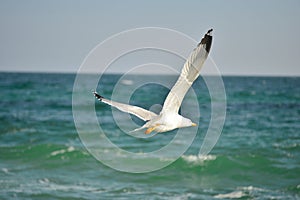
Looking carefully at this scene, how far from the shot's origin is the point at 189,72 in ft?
22.3

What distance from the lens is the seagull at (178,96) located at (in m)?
6.57

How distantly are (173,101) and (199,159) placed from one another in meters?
13.2

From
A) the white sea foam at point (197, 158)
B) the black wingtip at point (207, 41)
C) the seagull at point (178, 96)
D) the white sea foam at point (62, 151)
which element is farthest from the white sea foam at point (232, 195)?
the black wingtip at point (207, 41)

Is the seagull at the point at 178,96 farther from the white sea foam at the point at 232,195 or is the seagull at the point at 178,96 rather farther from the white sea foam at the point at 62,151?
the white sea foam at the point at 62,151

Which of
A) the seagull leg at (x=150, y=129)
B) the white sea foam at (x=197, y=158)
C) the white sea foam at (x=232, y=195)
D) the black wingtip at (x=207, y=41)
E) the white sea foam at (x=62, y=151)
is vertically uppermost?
the black wingtip at (x=207, y=41)

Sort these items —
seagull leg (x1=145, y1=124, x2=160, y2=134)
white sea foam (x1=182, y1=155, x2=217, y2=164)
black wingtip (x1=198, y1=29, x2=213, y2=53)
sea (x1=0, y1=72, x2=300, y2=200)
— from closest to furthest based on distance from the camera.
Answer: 1. black wingtip (x1=198, y1=29, x2=213, y2=53)
2. seagull leg (x1=145, y1=124, x2=160, y2=134)
3. sea (x1=0, y1=72, x2=300, y2=200)
4. white sea foam (x1=182, y1=155, x2=217, y2=164)

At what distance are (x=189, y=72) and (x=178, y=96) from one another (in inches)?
14.3

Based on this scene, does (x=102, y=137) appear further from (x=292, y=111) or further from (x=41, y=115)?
(x=292, y=111)

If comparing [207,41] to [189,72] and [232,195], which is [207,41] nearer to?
[189,72]

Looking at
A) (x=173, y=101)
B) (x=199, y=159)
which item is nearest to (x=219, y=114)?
(x=199, y=159)

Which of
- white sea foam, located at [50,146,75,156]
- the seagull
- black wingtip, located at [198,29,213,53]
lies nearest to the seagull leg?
the seagull

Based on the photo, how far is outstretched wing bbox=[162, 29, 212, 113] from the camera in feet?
21.5

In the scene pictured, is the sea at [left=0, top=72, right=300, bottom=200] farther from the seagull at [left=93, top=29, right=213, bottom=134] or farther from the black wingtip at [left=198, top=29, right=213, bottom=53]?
the black wingtip at [left=198, top=29, right=213, bottom=53]

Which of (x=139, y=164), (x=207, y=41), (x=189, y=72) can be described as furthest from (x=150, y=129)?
(x=139, y=164)
